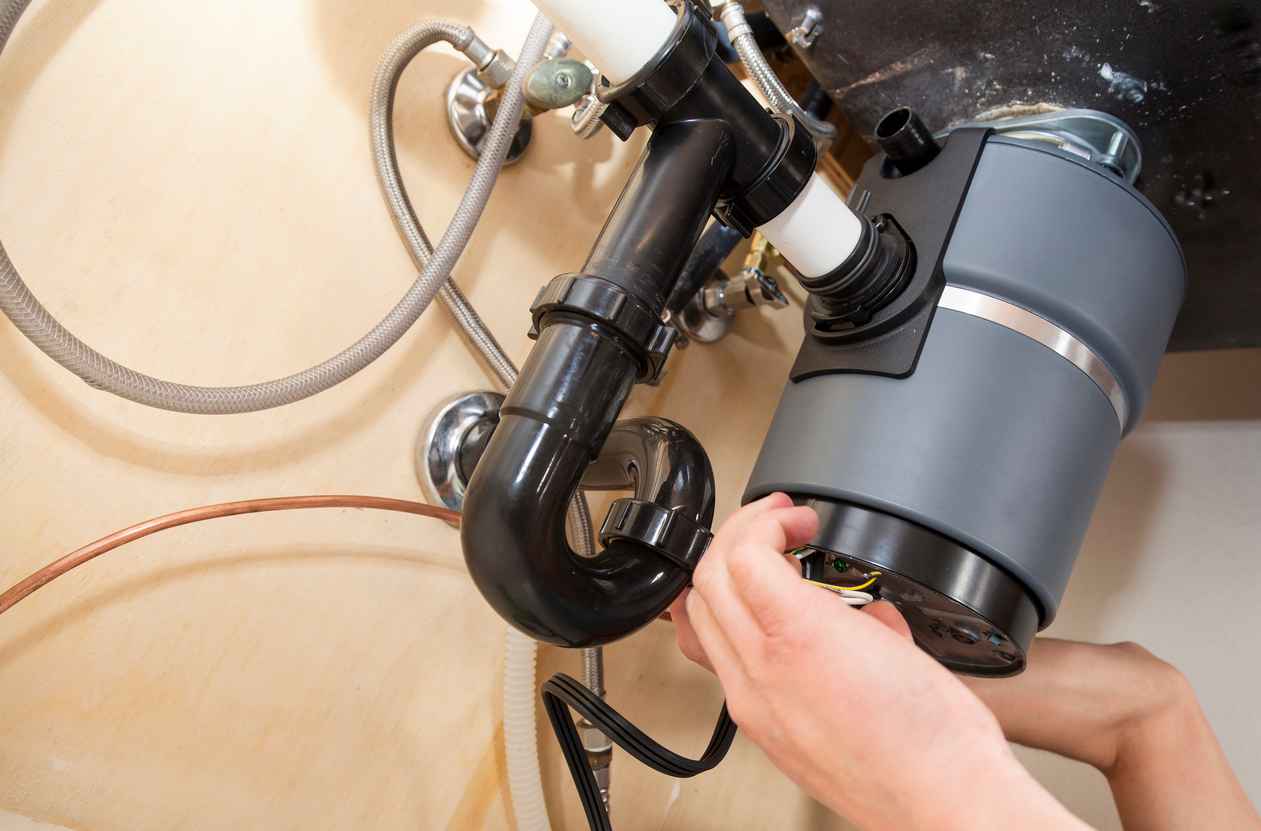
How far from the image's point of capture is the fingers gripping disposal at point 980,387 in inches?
17.9

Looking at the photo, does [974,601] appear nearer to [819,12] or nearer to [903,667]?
[903,667]

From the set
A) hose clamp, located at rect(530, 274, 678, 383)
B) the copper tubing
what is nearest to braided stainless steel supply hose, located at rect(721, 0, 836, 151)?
hose clamp, located at rect(530, 274, 678, 383)

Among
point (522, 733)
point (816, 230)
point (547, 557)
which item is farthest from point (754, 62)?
point (522, 733)

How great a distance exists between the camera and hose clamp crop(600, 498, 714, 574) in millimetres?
442

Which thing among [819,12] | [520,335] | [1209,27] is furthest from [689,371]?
[1209,27]

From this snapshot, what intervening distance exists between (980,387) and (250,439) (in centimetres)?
47

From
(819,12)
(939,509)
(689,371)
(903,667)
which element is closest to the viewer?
(903,667)

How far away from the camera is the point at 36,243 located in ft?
1.64

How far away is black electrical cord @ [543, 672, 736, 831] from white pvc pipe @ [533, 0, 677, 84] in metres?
0.35

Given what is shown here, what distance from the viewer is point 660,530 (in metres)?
0.44

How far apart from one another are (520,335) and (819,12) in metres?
0.34

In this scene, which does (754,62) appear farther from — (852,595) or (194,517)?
(194,517)

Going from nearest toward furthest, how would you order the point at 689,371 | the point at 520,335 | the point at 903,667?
1. the point at 903,667
2. the point at 520,335
3. the point at 689,371

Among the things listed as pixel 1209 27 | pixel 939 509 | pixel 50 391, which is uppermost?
pixel 1209 27
